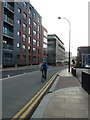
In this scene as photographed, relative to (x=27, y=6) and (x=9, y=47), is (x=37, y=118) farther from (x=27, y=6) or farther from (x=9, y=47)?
(x=27, y=6)

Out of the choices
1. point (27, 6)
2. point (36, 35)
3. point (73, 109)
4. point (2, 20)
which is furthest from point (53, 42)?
point (73, 109)

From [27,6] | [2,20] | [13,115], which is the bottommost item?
[13,115]

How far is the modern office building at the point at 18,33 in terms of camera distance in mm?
49362

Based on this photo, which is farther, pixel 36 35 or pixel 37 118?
pixel 36 35

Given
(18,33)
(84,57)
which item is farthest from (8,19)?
(84,57)

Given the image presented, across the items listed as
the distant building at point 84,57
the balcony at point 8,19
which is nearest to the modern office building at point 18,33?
the balcony at point 8,19

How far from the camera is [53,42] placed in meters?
129

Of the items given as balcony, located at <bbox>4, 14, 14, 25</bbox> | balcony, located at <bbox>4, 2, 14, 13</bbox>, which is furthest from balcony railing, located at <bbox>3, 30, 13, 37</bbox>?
balcony, located at <bbox>4, 2, 14, 13</bbox>

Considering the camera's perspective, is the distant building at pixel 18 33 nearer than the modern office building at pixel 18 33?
Yes

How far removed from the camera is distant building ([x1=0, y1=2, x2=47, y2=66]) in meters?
49.2

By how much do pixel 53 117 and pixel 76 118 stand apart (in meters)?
0.61

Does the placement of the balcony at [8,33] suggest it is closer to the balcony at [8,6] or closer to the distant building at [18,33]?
the distant building at [18,33]

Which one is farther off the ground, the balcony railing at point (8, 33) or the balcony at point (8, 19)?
the balcony at point (8, 19)

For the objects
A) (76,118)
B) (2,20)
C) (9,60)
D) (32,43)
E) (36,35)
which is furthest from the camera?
(36,35)
